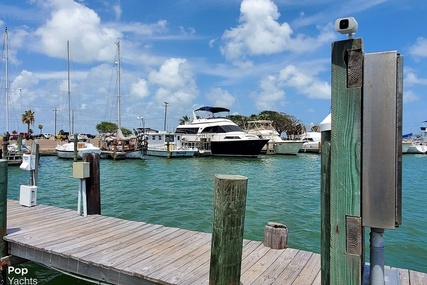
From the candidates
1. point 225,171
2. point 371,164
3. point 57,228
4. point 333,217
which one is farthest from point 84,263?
point 225,171

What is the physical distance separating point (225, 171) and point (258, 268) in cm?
2058

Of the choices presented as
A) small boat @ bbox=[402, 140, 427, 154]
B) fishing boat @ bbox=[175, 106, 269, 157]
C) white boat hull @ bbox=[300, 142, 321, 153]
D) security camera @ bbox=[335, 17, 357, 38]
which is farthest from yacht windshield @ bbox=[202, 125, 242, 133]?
security camera @ bbox=[335, 17, 357, 38]

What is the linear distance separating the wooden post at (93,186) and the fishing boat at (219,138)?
29.9 m

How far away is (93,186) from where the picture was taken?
6461mm

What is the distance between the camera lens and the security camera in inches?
81.4

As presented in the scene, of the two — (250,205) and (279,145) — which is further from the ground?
(279,145)

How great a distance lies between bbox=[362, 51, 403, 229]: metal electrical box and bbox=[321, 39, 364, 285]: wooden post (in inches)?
2.1

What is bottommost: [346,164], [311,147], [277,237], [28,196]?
[277,237]

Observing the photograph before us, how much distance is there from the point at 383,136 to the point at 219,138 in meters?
36.1

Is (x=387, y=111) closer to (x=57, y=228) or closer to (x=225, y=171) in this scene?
(x=57, y=228)

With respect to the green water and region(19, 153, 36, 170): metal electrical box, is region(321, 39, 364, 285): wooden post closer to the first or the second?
the green water

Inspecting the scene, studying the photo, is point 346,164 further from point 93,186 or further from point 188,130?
point 188,130

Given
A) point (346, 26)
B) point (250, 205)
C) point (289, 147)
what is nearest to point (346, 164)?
point (346, 26)

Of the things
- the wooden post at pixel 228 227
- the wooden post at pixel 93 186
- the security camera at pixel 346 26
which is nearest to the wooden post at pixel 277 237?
the wooden post at pixel 228 227
